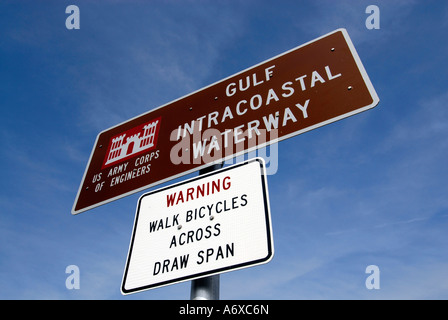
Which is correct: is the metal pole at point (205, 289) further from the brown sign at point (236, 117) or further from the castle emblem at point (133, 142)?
the castle emblem at point (133, 142)

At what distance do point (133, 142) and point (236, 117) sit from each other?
3.63 feet

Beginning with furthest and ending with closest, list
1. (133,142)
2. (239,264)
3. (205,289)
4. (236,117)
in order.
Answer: (133,142), (236,117), (205,289), (239,264)

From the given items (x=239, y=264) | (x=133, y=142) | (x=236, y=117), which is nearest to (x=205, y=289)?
(x=239, y=264)

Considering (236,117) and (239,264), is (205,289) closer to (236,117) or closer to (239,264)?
(239,264)

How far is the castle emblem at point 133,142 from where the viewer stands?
291cm

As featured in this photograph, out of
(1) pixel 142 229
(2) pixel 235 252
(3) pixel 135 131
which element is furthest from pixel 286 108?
(3) pixel 135 131

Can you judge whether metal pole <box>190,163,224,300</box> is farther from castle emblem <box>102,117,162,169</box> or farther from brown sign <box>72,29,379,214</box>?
castle emblem <box>102,117,162,169</box>

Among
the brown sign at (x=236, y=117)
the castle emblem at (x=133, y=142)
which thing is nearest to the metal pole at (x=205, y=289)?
the brown sign at (x=236, y=117)

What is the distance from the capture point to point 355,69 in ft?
7.50

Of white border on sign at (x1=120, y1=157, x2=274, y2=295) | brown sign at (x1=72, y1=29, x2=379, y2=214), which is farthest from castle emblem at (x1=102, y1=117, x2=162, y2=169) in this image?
white border on sign at (x1=120, y1=157, x2=274, y2=295)

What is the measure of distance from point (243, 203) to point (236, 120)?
A: 0.91 meters

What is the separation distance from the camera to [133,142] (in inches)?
119

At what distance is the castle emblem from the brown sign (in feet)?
0.04
